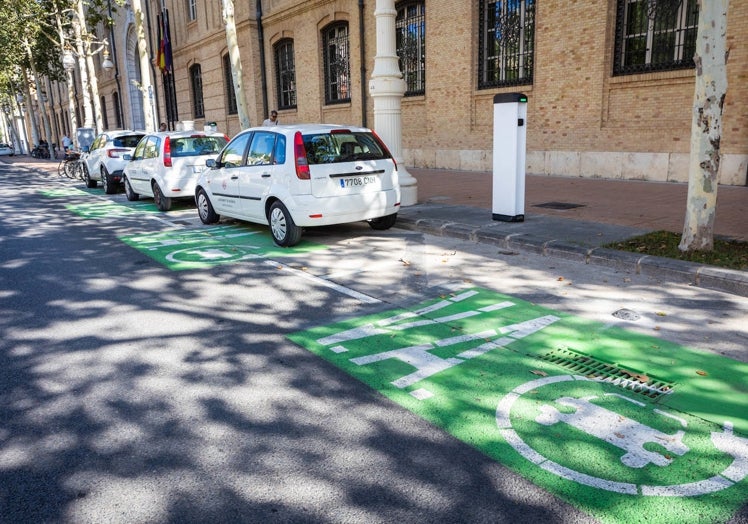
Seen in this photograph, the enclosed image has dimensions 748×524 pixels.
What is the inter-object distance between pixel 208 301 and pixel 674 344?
14.1ft

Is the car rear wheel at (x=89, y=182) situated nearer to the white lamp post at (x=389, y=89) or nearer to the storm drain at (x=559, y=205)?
the white lamp post at (x=389, y=89)

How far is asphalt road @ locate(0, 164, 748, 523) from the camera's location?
2.85 metres

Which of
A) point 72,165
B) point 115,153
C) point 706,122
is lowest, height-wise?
point 72,165

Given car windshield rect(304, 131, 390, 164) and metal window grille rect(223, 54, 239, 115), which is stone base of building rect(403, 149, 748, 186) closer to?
car windshield rect(304, 131, 390, 164)

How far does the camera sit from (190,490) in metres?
2.95

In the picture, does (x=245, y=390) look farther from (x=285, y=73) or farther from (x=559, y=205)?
(x=285, y=73)

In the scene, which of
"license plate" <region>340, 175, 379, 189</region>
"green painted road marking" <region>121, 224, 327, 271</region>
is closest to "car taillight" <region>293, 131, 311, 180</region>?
"license plate" <region>340, 175, 379, 189</region>

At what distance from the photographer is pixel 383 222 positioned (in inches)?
381

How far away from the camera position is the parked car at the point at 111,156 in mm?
17047

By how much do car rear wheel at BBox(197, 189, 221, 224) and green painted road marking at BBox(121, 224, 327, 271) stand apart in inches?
11.3

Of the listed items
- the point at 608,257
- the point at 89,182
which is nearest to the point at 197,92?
the point at 89,182

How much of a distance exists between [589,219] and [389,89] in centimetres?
468

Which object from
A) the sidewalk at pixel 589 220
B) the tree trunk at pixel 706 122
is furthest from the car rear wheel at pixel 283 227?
the tree trunk at pixel 706 122

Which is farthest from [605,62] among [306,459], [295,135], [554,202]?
[306,459]
